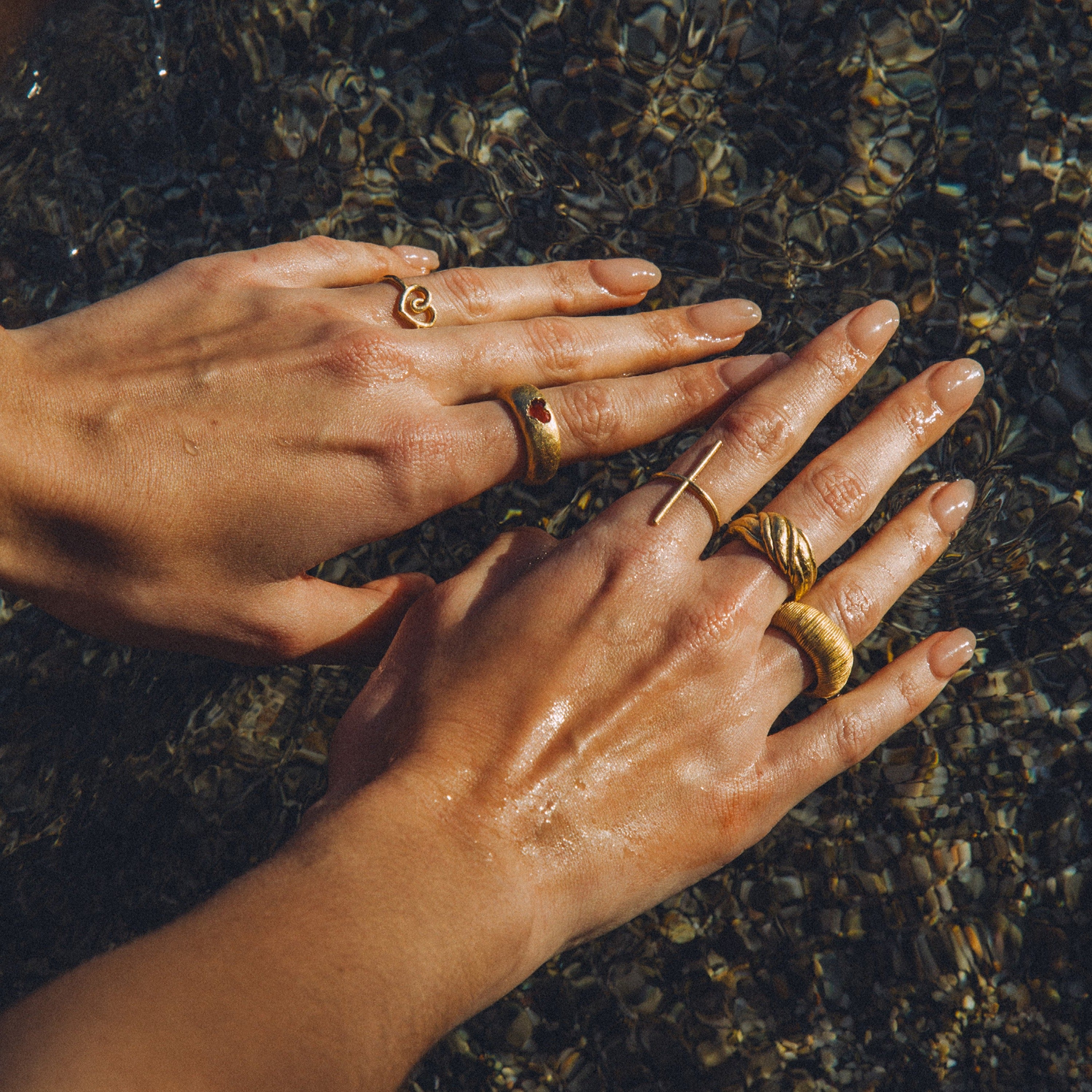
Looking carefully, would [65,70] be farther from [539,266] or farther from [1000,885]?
[1000,885]

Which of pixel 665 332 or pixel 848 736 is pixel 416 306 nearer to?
pixel 665 332

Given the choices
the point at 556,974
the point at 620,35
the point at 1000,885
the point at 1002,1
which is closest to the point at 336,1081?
the point at 556,974

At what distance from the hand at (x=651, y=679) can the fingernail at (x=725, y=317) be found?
0.25m

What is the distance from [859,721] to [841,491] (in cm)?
60

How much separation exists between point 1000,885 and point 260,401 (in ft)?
7.54

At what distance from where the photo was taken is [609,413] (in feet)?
7.66

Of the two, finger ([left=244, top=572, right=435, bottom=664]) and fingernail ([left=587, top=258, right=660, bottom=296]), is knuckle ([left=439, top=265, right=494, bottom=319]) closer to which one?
fingernail ([left=587, top=258, right=660, bottom=296])

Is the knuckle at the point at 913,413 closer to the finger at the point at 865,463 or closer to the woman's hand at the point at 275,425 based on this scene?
the finger at the point at 865,463

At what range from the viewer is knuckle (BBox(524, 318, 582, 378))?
7.88 ft

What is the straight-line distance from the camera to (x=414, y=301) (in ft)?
7.89

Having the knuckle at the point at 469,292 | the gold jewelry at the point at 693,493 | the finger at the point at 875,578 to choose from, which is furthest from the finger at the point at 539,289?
the finger at the point at 875,578

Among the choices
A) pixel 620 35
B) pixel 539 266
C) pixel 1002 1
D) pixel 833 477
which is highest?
pixel 620 35

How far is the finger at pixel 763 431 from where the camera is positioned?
2.19 meters

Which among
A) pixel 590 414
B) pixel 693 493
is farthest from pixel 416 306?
pixel 693 493
